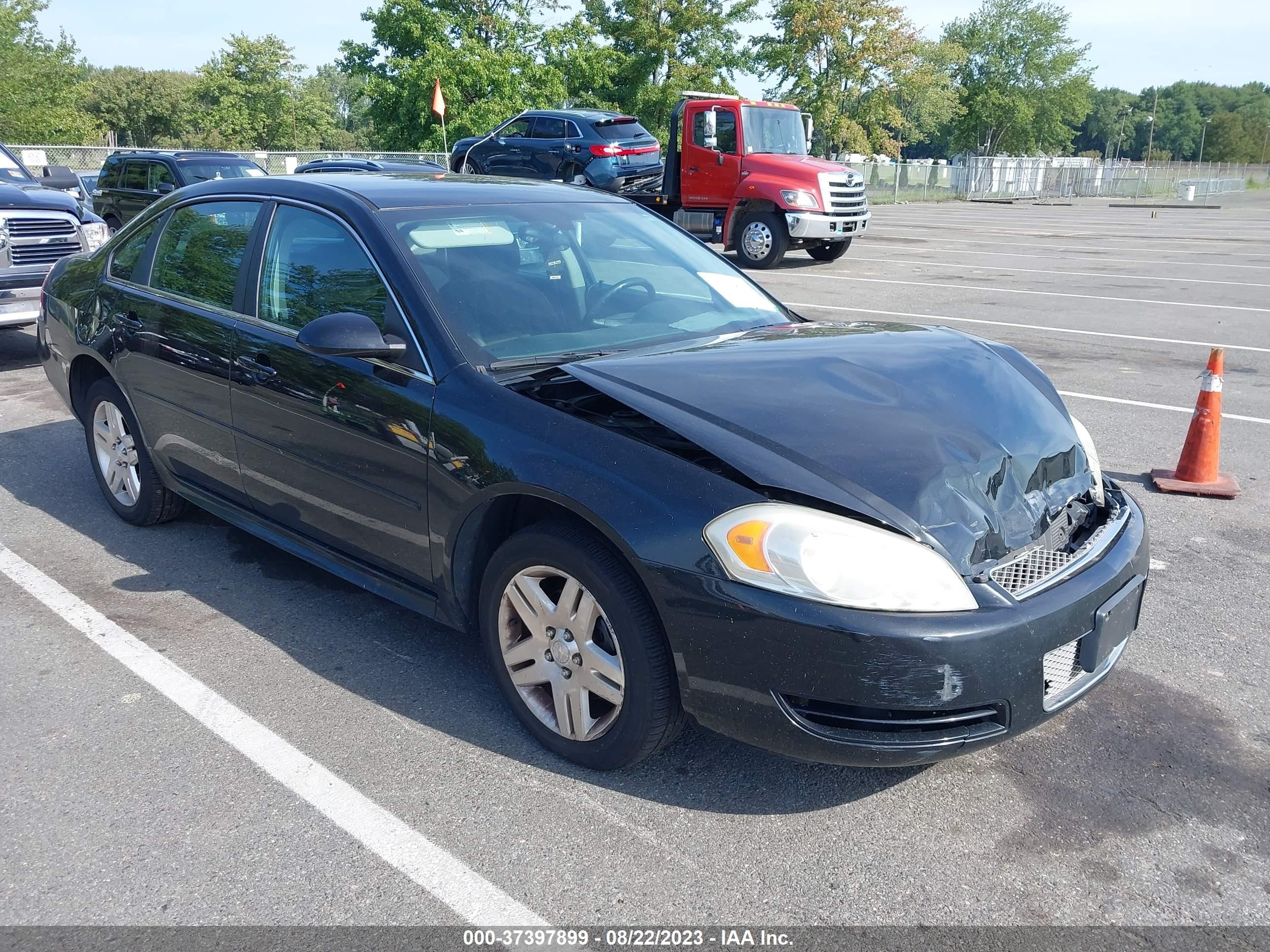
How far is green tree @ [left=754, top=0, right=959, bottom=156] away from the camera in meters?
47.9

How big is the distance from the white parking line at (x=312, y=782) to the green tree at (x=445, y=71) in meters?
35.4

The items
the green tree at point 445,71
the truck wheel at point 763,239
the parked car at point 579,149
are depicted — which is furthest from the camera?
the green tree at point 445,71

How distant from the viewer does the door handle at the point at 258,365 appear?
3920 mm

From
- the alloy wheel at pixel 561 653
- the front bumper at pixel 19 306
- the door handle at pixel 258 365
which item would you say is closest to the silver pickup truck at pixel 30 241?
the front bumper at pixel 19 306

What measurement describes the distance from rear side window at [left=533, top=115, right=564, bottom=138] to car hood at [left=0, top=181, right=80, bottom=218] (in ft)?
36.9

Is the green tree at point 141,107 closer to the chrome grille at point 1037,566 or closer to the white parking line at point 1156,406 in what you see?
the white parking line at point 1156,406

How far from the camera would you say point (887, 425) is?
2.98 meters

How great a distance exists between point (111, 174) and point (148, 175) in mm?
1250

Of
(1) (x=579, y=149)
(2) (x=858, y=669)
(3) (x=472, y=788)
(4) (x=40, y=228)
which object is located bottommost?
(3) (x=472, y=788)

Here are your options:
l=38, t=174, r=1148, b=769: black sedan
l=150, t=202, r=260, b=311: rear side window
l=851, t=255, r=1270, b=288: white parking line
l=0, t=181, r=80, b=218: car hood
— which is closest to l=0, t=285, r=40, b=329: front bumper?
l=0, t=181, r=80, b=218: car hood

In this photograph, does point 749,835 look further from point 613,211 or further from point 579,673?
point 613,211

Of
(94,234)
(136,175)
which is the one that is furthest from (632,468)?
(136,175)

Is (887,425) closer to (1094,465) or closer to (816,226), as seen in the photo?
(1094,465)

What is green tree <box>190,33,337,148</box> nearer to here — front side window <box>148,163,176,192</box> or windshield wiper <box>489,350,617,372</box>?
front side window <box>148,163,176,192</box>
